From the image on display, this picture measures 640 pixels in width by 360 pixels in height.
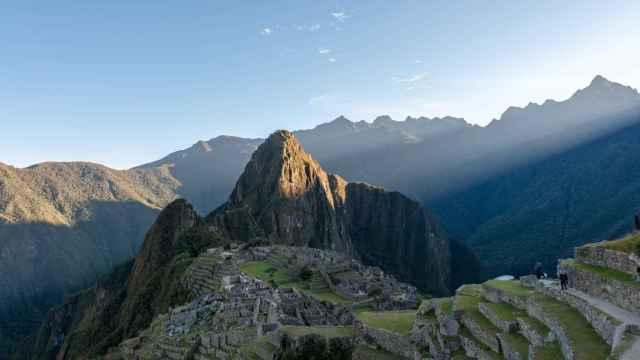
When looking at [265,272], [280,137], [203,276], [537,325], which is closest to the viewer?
[537,325]

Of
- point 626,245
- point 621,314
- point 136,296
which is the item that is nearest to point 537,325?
point 621,314

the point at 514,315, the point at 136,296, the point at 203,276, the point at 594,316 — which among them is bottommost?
the point at 136,296

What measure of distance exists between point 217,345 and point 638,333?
69.7 feet

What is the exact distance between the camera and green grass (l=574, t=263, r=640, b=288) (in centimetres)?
1797

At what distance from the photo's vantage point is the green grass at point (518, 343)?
1767cm

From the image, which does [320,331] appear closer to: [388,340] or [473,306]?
[388,340]

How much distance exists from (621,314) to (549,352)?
279 cm

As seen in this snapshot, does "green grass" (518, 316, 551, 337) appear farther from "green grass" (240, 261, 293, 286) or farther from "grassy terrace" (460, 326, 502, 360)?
"green grass" (240, 261, 293, 286)

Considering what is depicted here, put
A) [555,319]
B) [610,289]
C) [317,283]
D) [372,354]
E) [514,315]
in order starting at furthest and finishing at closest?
[317,283] < [372,354] < [514,315] < [610,289] < [555,319]

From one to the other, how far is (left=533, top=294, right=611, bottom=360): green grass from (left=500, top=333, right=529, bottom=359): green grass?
136 centimetres

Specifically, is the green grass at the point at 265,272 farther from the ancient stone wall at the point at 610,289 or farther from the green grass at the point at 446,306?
the ancient stone wall at the point at 610,289

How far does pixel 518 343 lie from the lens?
61.1 feet

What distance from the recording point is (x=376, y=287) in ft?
193

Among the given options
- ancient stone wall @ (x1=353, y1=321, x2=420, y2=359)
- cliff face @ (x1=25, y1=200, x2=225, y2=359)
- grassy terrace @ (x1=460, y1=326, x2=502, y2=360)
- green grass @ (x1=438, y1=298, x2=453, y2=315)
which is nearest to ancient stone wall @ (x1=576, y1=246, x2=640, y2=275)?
grassy terrace @ (x1=460, y1=326, x2=502, y2=360)
